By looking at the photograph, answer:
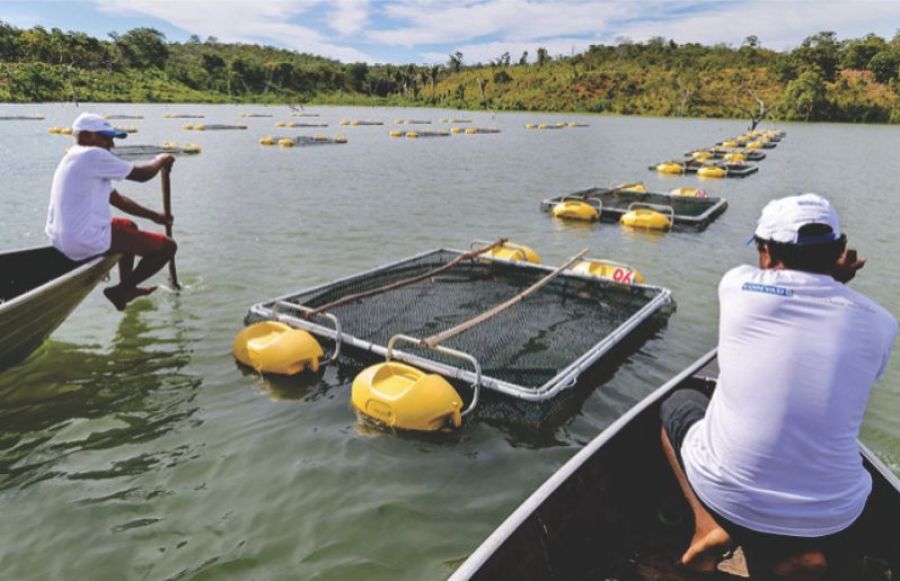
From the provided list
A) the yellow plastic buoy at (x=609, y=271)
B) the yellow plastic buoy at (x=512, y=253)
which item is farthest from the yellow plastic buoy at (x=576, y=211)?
the yellow plastic buoy at (x=609, y=271)

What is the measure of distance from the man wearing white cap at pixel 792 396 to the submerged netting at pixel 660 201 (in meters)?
16.0

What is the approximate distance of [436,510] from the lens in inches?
195

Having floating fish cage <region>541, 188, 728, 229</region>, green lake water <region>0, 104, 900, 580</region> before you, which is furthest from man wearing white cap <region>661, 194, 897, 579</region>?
floating fish cage <region>541, 188, 728, 229</region>

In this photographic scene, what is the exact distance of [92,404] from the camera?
6520 millimetres

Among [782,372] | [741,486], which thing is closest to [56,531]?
[741,486]

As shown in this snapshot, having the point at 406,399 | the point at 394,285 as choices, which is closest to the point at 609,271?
the point at 394,285

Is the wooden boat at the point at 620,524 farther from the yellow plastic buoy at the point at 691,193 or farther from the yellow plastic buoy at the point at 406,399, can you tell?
the yellow plastic buoy at the point at 691,193

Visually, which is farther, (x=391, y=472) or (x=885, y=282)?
(x=885, y=282)

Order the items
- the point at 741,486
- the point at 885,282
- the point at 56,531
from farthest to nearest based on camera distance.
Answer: the point at 885,282, the point at 56,531, the point at 741,486

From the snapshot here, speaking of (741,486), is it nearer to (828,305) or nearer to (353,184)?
(828,305)

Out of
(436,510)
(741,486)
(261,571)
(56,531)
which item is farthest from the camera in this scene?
(436,510)

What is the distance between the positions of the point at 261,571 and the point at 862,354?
4.09 meters

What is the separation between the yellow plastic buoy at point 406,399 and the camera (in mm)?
5691

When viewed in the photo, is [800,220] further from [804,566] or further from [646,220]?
[646,220]
